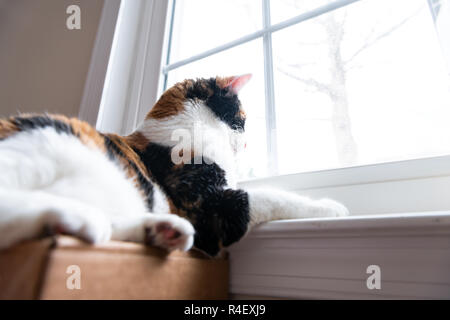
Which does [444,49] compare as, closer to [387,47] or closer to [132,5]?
[387,47]

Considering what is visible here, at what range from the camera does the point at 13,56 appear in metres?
1.46

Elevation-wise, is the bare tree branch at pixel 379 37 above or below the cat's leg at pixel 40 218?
above

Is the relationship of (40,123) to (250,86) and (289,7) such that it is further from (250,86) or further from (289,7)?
(289,7)

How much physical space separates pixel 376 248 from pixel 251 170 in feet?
1.60

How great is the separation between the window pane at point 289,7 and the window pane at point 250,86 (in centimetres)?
11

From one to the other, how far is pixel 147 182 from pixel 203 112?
10.9 inches

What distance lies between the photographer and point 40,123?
1.51 feet

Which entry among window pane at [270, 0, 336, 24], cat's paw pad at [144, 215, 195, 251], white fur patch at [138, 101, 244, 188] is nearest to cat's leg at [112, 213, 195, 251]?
cat's paw pad at [144, 215, 195, 251]

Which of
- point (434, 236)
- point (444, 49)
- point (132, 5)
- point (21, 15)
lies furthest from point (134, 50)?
point (434, 236)

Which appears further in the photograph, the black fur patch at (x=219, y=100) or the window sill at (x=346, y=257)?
the black fur patch at (x=219, y=100)

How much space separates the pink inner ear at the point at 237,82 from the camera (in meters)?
0.80

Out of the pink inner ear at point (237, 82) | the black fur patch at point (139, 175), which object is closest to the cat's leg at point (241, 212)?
the black fur patch at point (139, 175)

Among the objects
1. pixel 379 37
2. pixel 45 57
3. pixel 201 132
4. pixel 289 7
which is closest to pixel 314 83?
pixel 379 37

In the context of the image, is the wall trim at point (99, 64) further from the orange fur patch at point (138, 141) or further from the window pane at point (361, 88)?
the window pane at point (361, 88)
